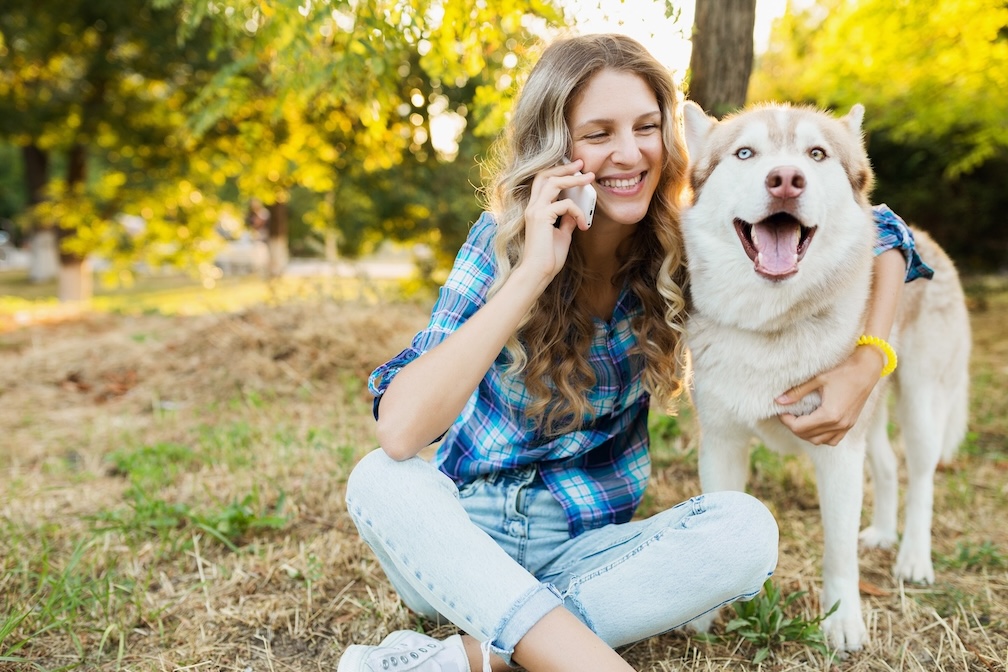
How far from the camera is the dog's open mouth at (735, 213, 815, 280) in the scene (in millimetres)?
1826

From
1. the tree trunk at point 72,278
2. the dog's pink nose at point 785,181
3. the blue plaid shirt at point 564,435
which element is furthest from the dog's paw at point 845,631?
the tree trunk at point 72,278

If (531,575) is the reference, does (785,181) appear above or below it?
above

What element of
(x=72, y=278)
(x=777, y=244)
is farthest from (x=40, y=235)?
(x=777, y=244)

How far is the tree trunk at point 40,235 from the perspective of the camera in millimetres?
14555

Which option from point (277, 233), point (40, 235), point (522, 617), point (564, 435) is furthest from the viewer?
point (40, 235)

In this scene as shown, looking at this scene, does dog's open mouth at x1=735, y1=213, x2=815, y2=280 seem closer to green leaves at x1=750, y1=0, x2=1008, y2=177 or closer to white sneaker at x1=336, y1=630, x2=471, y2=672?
white sneaker at x1=336, y1=630, x2=471, y2=672

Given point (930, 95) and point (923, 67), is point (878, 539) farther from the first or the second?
point (930, 95)

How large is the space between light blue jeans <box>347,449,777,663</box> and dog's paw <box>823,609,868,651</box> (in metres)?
0.35

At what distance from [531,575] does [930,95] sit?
6684 mm

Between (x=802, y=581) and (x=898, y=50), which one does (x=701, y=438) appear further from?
(x=898, y=50)

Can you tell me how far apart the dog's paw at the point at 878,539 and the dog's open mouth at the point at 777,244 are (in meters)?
1.35

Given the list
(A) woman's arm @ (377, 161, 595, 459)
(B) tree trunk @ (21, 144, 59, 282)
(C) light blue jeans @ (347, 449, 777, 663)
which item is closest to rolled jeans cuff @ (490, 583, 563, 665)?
(C) light blue jeans @ (347, 449, 777, 663)

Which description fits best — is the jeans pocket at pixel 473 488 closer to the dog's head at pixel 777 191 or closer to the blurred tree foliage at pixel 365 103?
the dog's head at pixel 777 191

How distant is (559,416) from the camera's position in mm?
2012
